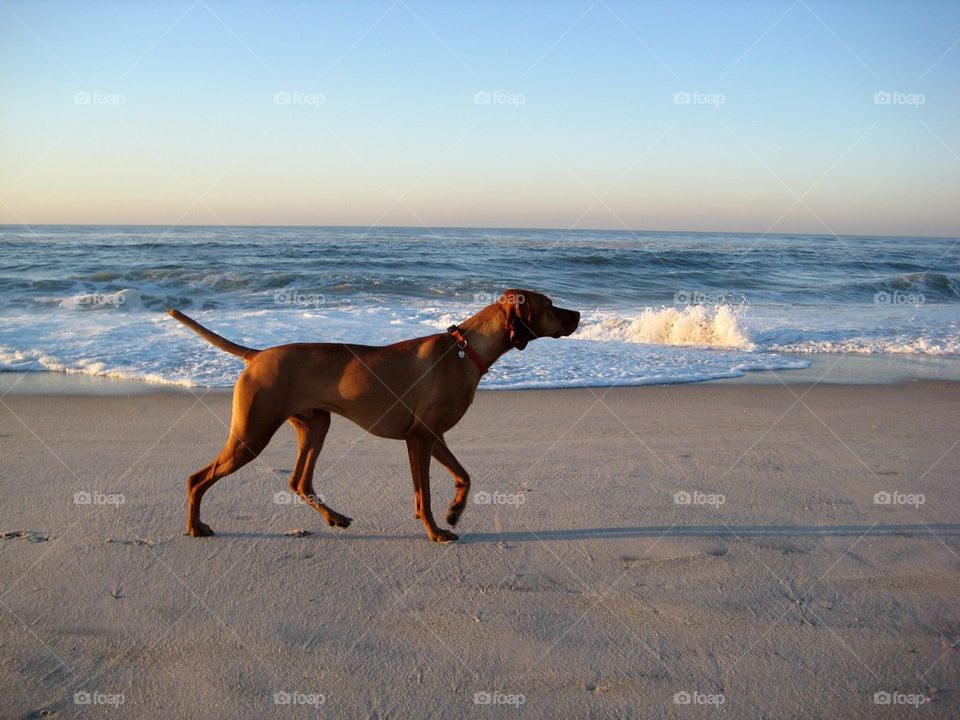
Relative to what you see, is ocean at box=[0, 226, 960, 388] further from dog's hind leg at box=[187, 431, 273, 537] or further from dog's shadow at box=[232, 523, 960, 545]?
dog's hind leg at box=[187, 431, 273, 537]

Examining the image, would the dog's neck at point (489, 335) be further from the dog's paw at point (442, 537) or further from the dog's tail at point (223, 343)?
the dog's tail at point (223, 343)

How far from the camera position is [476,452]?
259 inches

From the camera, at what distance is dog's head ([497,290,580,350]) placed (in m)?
4.68

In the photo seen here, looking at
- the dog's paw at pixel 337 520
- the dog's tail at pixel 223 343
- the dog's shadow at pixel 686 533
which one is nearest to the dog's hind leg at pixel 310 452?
the dog's paw at pixel 337 520

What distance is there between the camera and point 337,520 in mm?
4938

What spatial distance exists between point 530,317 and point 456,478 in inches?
43.6

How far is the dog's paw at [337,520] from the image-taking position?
493 centimetres

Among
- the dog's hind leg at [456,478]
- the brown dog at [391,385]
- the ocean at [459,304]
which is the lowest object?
the ocean at [459,304]

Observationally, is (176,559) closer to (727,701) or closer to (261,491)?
(261,491)

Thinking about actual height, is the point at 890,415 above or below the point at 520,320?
below

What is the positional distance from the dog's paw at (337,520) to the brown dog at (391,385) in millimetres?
522

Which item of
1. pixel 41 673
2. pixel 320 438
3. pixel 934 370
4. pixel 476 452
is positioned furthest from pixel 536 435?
pixel 934 370

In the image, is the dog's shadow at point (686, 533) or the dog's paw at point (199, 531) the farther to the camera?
the dog's shadow at point (686, 533)

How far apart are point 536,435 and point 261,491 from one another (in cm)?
265
